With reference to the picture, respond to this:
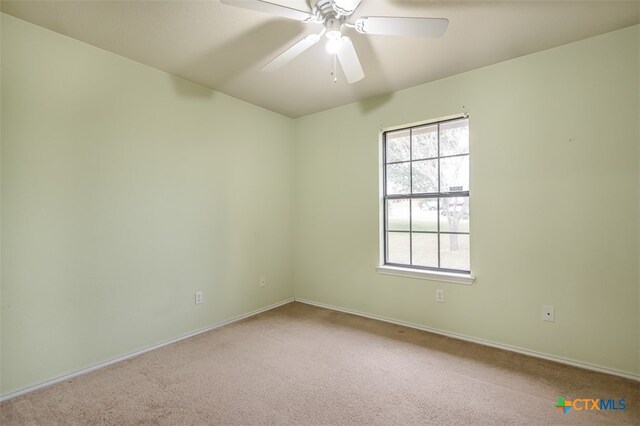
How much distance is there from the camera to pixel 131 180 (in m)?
2.41

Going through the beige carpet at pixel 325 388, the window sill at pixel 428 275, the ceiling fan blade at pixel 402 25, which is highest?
the ceiling fan blade at pixel 402 25

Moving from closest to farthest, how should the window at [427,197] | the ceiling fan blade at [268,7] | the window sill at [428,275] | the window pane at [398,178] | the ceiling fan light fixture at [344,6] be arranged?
1. the ceiling fan blade at [268,7]
2. the ceiling fan light fixture at [344,6]
3. the window sill at [428,275]
4. the window at [427,197]
5. the window pane at [398,178]

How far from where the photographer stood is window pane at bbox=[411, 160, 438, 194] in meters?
2.93

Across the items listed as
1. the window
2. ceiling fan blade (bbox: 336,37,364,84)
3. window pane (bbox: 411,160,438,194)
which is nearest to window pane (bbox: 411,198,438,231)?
the window

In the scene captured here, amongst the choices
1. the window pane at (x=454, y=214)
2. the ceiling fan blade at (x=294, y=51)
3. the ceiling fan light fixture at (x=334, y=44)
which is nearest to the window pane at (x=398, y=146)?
the window pane at (x=454, y=214)

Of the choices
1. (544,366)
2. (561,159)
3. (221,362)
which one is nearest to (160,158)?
(221,362)

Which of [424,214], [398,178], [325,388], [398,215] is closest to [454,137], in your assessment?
[398,178]

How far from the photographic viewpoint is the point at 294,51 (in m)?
1.86

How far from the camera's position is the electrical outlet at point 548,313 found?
2.28 meters

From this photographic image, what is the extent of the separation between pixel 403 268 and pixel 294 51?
2.27 m

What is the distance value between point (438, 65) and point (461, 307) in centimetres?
216

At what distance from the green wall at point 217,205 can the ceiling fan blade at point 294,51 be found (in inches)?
48.7

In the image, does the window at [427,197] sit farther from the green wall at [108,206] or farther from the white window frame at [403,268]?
the green wall at [108,206]

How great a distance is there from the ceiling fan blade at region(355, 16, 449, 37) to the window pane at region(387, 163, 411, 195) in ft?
5.31
